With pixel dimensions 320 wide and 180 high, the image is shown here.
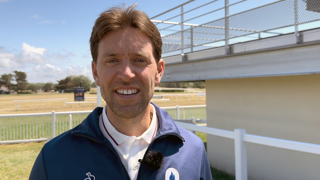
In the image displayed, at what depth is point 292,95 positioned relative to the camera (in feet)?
17.8

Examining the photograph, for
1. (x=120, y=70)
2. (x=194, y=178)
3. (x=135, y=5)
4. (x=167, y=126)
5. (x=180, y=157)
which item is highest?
(x=135, y=5)

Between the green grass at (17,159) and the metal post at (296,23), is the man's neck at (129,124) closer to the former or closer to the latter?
the metal post at (296,23)

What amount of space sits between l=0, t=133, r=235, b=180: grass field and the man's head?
5333 mm

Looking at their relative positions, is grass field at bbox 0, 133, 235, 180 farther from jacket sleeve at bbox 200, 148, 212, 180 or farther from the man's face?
the man's face

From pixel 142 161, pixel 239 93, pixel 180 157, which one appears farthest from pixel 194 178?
pixel 239 93

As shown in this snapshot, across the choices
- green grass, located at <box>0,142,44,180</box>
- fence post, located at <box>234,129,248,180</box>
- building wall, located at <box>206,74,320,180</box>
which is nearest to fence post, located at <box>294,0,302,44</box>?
building wall, located at <box>206,74,320,180</box>

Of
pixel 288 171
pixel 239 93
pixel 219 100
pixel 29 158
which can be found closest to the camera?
pixel 288 171

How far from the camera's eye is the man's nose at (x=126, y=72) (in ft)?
4.72

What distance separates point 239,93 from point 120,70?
566 centimetres

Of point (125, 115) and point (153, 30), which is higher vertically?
point (153, 30)

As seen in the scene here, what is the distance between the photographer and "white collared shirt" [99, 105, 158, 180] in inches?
59.6

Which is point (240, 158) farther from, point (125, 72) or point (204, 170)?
point (125, 72)

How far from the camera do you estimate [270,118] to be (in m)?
5.90

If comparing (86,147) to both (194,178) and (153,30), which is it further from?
(153,30)
